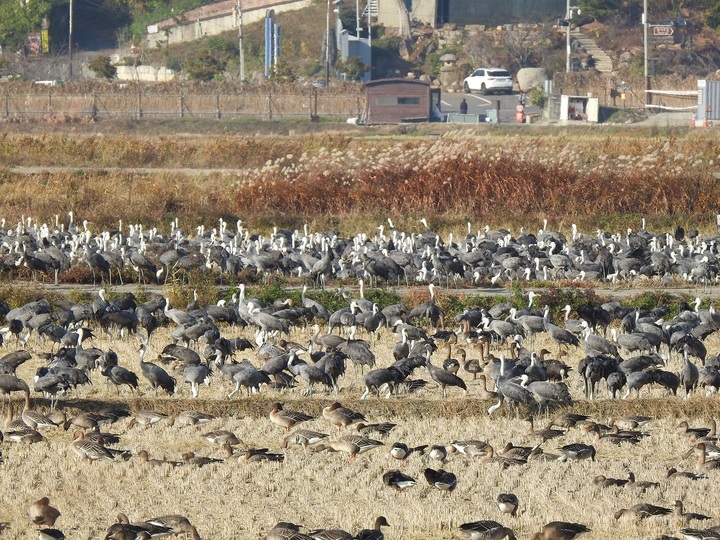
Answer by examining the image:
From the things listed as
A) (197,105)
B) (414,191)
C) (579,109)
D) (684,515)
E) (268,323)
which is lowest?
(684,515)

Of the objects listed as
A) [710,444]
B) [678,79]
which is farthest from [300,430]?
[678,79]

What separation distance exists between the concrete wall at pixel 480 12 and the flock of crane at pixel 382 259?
201 ft

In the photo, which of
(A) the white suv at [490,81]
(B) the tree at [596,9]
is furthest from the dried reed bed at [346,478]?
(B) the tree at [596,9]

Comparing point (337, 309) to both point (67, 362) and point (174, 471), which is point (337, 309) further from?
point (174, 471)

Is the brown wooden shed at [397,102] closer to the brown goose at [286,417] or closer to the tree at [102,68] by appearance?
the tree at [102,68]

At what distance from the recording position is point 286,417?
47.0 feet

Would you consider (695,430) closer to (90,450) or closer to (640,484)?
(640,484)

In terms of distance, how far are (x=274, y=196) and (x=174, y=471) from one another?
747 inches

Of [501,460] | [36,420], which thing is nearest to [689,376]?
[501,460]

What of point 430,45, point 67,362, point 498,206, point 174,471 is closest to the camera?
point 174,471

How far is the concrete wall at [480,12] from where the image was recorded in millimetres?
85000

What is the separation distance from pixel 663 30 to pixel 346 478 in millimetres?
70294

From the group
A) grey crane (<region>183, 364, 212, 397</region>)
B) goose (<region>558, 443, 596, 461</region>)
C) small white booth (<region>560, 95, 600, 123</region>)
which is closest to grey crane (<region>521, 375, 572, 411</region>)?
goose (<region>558, 443, 596, 461</region>)

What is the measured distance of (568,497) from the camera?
39.1ft
